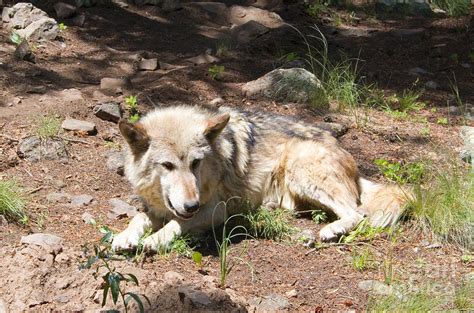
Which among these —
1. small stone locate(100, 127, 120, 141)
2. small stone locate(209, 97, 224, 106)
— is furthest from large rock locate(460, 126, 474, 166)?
small stone locate(100, 127, 120, 141)

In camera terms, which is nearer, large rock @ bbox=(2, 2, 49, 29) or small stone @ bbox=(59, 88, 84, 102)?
small stone @ bbox=(59, 88, 84, 102)

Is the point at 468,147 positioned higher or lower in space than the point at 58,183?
higher

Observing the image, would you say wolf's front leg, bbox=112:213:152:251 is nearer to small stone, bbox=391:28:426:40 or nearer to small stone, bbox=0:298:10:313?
small stone, bbox=0:298:10:313

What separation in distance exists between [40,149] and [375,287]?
329 centimetres

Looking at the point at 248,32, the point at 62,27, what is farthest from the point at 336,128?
the point at 62,27

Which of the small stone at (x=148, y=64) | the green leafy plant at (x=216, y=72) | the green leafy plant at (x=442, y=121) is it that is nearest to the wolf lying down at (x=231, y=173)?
the green leafy plant at (x=442, y=121)

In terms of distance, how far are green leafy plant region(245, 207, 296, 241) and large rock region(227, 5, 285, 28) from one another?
17.9 feet

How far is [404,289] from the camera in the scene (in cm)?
429

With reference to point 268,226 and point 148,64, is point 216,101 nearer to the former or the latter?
point 148,64

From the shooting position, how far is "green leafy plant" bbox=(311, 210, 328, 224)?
18.6ft

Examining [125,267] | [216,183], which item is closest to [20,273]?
[125,267]

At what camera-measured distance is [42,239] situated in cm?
475

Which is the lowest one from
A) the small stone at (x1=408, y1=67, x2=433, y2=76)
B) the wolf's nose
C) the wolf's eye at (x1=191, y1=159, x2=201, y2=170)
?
the small stone at (x1=408, y1=67, x2=433, y2=76)

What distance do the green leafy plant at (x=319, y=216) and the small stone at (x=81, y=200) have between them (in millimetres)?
1811
